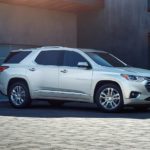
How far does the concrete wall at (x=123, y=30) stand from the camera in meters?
21.2

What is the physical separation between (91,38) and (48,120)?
38.5 feet

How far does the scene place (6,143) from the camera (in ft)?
27.5

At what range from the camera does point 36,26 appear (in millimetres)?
21922

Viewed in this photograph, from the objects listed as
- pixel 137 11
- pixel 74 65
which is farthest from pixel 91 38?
pixel 74 65

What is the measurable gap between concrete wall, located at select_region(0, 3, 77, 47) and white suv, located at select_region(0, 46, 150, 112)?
516 centimetres

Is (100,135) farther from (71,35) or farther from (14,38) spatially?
(71,35)

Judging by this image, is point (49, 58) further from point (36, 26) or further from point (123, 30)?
point (123, 30)

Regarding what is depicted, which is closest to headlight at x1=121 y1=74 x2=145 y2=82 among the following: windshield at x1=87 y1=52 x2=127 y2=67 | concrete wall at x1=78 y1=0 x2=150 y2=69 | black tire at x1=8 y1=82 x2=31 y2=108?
windshield at x1=87 y1=52 x2=127 y2=67

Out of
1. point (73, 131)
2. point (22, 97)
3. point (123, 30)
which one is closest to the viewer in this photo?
point (73, 131)

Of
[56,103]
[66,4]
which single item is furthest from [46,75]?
[66,4]

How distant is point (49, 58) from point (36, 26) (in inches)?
279

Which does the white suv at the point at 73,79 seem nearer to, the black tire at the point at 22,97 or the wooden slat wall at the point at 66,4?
the black tire at the point at 22,97

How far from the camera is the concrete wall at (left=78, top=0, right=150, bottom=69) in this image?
69.6 feet

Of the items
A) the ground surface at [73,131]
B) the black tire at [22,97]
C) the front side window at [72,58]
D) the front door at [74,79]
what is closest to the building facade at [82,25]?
the black tire at [22,97]
